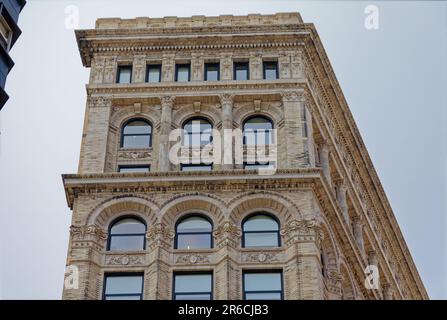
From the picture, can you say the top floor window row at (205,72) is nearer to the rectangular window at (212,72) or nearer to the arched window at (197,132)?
the rectangular window at (212,72)

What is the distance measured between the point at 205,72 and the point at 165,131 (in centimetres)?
492

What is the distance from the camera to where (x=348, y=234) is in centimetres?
5703

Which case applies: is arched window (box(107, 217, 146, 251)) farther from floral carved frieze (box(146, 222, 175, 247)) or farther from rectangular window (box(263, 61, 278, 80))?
rectangular window (box(263, 61, 278, 80))

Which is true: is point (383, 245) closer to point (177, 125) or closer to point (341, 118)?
point (341, 118)

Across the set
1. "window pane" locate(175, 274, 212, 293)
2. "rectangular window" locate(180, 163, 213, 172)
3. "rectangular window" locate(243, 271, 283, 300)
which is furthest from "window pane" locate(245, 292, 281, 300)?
"rectangular window" locate(180, 163, 213, 172)

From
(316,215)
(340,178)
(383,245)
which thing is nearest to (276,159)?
(316,215)

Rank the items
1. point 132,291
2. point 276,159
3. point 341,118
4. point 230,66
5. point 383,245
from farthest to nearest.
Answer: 1. point 383,245
2. point 341,118
3. point 230,66
4. point 276,159
5. point 132,291

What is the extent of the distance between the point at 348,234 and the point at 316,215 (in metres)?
5.52

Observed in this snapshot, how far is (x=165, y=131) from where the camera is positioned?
5566 centimetres

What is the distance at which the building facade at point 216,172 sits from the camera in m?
49.7

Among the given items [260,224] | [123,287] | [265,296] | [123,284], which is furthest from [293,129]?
[123,287]

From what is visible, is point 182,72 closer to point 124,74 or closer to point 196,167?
point 124,74

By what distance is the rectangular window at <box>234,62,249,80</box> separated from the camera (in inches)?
2315

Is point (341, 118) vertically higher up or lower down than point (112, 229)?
higher up
